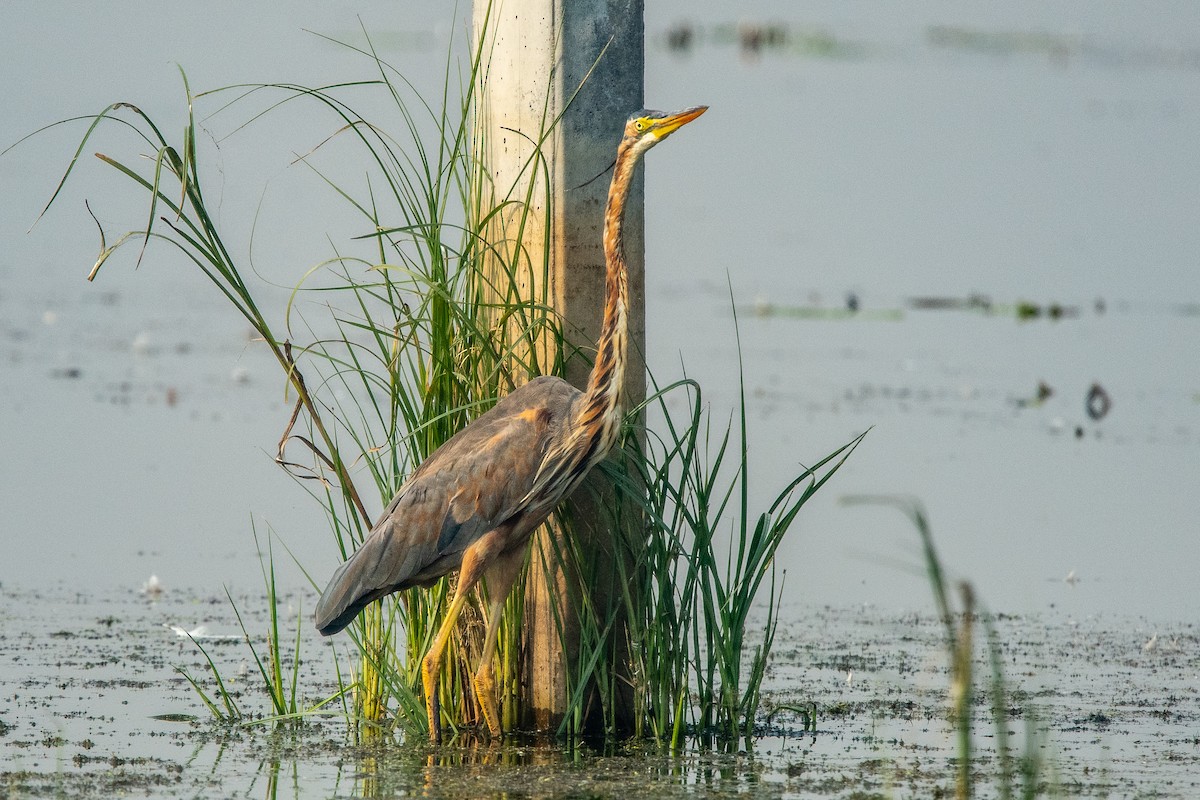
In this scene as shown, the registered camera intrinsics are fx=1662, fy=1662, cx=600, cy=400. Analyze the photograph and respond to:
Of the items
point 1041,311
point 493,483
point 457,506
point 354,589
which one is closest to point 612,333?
point 493,483

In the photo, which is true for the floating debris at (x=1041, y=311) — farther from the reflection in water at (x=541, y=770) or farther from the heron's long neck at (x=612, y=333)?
the reflection in water at (x=541, y=770)

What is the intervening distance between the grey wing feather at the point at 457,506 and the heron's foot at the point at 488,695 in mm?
336

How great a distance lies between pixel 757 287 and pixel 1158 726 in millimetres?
9167

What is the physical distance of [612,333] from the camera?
4.57 metres

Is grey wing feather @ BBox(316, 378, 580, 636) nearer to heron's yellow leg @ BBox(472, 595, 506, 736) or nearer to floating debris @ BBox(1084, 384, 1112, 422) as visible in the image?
heron's yellow leg @ BBox(472, 595, 506, 736)

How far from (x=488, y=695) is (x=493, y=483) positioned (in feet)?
2.05

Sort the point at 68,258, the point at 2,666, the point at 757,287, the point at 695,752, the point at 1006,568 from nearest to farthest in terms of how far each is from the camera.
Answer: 1. the point at 695,752
2. the point at 2,666
3. the point at 1006,568
4. the point at 757,287
5. the point at 68,258

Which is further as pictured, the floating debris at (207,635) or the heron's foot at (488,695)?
the floating debris at (207,635)

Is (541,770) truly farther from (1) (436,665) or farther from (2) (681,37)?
(2) (681,37)

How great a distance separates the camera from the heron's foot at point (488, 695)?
4.63 m

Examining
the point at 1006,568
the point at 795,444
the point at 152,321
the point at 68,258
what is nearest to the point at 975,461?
the point at 795,444

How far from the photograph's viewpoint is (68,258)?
49.0 ft

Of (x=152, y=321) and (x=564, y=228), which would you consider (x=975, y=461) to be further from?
(x=152, y=321)

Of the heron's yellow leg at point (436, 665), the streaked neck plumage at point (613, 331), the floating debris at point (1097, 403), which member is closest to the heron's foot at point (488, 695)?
the heron's yellow leg at point (436, 665)
